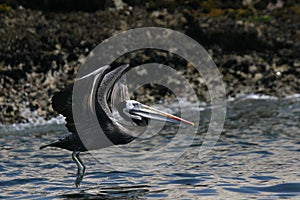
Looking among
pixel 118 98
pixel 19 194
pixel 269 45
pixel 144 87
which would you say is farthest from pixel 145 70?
pixel 19 194

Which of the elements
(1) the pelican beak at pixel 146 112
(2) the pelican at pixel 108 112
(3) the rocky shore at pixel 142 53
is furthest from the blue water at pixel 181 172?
(3) the rocky shore at pixel 142 53

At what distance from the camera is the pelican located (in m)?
9.64

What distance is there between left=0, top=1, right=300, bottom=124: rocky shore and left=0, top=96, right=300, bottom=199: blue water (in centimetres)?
497

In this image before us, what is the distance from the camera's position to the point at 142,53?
1025 inches

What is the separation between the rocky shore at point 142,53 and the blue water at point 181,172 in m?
4.97

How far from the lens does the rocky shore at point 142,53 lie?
→ 22453 mm

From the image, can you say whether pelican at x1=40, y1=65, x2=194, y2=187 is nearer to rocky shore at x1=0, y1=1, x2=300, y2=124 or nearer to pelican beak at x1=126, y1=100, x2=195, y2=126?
pelican beak at x1=126, y1=100, x2=195, y2=126

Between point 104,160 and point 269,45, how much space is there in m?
16.8

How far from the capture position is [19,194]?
9.84 m

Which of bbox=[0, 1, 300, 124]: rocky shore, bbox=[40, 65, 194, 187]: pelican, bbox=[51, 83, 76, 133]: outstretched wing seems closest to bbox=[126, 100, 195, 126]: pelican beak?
bbox=[40, 65, 194, 187]: pelican

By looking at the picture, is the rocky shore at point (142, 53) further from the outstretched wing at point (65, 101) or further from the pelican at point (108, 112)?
the outstretched wing at point (65, 101)

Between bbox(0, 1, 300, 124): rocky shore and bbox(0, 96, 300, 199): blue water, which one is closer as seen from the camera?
bbox(0, 96, 300, 199): blue water

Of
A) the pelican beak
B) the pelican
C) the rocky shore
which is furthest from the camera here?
the rocky shore

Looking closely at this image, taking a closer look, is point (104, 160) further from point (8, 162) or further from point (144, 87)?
point (144, 87)
